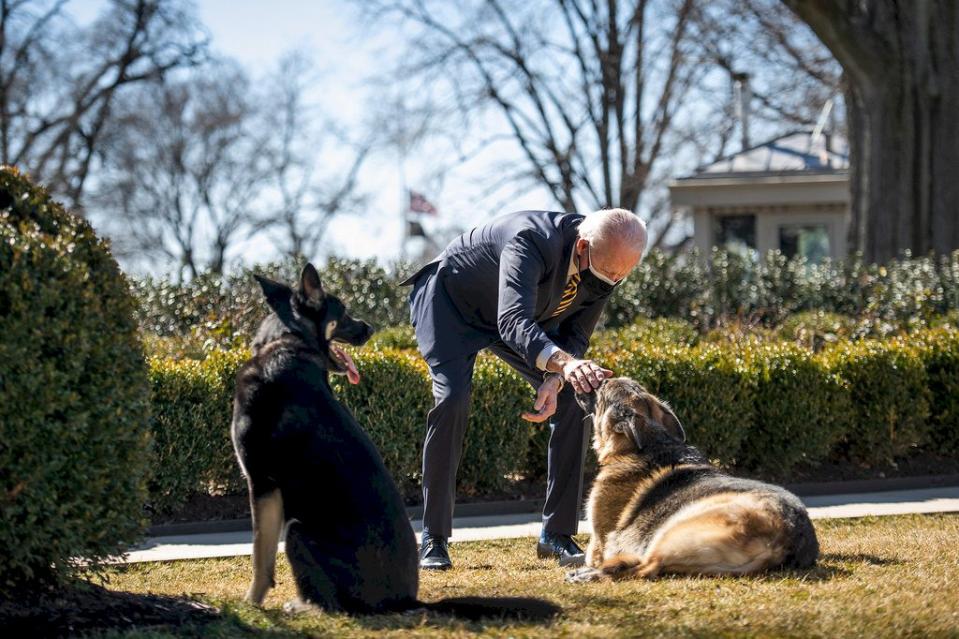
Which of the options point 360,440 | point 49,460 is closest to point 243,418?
point 360,440

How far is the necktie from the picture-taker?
6008 millimetres

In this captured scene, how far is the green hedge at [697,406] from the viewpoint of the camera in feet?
26.7

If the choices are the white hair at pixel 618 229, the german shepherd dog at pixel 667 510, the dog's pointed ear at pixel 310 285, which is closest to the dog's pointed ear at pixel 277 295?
the dog's pointed ear at pixel 310 285

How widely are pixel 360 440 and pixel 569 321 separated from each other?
2.18 m

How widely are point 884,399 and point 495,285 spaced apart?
15.7ft

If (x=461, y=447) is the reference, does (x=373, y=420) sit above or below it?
above

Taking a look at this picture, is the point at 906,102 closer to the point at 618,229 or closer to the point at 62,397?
the point at 618,229

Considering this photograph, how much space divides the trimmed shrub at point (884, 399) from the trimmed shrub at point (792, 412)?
0.17m

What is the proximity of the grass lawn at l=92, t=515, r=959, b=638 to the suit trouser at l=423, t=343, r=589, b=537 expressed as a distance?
33 cm

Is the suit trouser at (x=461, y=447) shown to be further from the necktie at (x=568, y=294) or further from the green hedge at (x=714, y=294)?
the green hedge at (x=714, y=294)

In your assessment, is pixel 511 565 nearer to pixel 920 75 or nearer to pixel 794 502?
pixel 794 502

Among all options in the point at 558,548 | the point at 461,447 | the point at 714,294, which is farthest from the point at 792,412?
the point at 714,294

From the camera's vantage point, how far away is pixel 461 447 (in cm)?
621

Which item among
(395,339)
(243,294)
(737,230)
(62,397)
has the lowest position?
(62,397)
